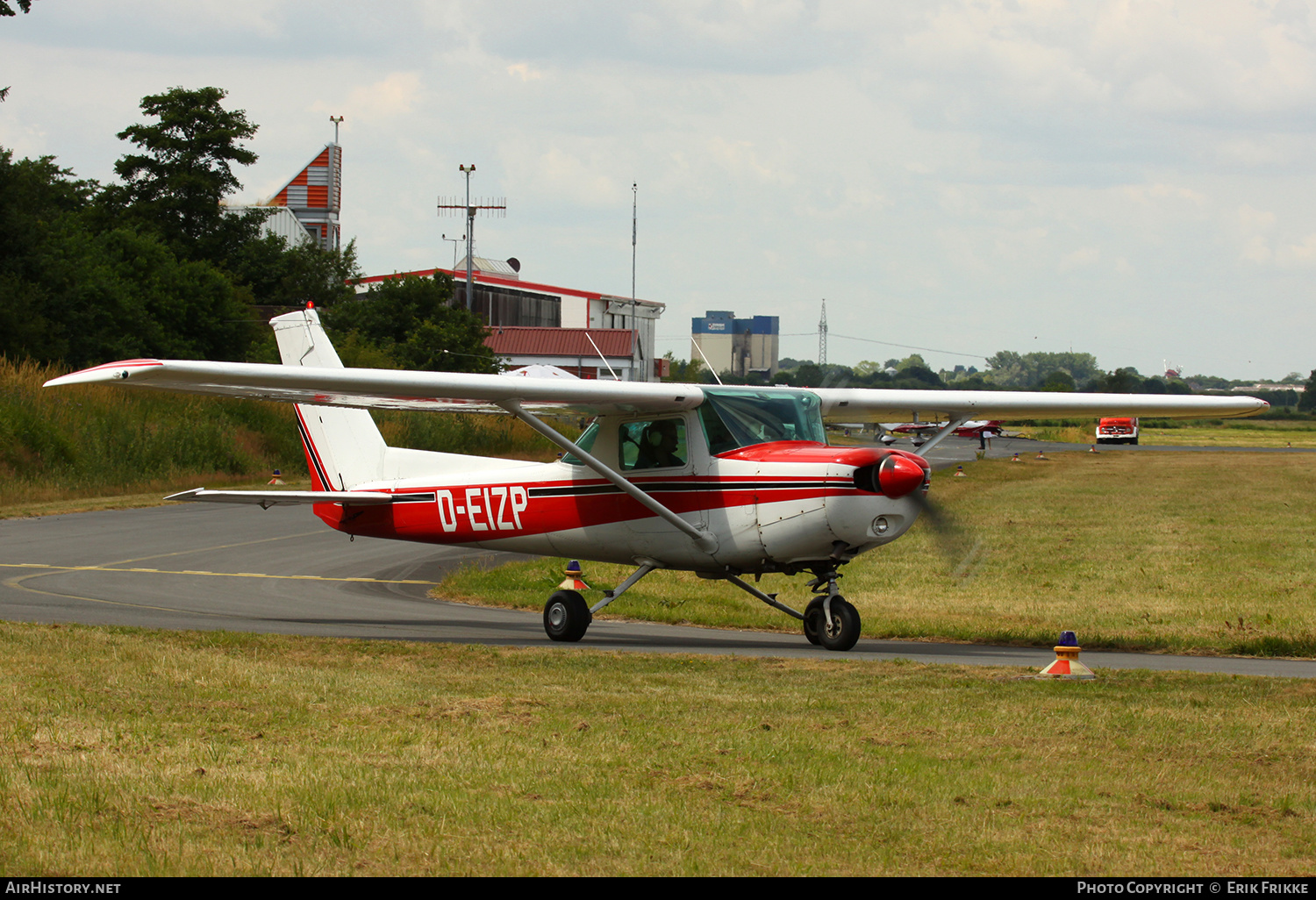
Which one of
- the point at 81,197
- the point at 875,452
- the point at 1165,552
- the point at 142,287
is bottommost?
the point at 1165,552

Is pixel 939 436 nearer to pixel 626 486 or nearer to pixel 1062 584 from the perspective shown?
pixel 626 486

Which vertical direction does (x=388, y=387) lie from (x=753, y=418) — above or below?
above

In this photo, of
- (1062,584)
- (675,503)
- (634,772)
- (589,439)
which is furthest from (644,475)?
(1062,584)

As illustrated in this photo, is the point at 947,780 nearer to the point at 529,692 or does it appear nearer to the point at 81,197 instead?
the point at 529,692

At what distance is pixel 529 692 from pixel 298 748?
7.86 ft

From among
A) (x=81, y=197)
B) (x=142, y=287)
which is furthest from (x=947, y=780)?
(x=81, y=197)

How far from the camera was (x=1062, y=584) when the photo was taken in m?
18.2

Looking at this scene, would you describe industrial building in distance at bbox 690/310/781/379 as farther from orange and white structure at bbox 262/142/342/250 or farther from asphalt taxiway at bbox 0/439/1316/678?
orange and white structure at bbox 262/142/342/250

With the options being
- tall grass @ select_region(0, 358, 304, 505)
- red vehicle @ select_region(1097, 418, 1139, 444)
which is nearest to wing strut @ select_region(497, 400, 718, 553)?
tall grass @ select_region(0, 358, 304, 505)

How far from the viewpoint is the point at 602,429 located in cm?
1320

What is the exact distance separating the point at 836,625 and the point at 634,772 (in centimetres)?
613

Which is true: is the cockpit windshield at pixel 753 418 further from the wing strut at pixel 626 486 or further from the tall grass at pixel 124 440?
the tall grass at pixel 124 440

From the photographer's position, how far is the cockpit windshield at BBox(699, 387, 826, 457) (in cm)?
1252
